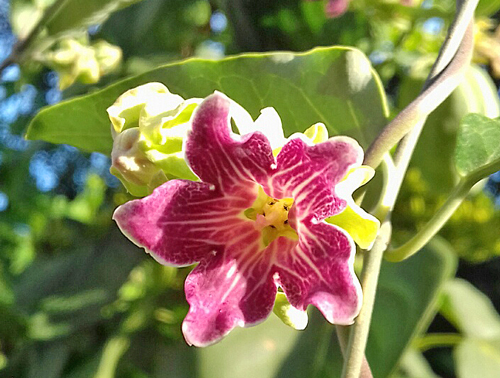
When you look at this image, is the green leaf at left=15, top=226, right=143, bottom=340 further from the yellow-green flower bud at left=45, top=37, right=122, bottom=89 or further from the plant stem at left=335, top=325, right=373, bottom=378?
the plant stem at left=335, top=325, right=373, bottom=378

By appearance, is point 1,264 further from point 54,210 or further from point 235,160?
point 235,160

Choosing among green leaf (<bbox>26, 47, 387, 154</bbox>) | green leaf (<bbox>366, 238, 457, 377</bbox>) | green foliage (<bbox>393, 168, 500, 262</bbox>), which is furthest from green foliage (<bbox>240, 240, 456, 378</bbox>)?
green foliage (<bbox>393, 168, 500, 262</bbox>)

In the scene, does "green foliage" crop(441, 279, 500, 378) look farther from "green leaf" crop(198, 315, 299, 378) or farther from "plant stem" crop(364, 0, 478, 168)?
"plant stem" crop(364, 0, 478, 168)

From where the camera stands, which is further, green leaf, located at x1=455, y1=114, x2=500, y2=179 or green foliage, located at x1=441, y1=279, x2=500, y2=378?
green foliage, located at x1=441, y1=279, x2=500, y2=378

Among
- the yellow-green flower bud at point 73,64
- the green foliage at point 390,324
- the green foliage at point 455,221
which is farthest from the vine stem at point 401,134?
the green foliage at point 455,221

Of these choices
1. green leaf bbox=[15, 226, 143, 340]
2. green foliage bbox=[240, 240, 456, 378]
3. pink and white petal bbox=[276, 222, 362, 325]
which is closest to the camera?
pink and white petal bbox=[276, 222, 362, 325]

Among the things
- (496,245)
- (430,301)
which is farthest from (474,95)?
(496,245)

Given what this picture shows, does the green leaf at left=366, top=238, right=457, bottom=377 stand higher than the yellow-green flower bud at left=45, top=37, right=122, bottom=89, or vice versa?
the yellow-green flower bud at left=45, top=37, right=122, bottom=89

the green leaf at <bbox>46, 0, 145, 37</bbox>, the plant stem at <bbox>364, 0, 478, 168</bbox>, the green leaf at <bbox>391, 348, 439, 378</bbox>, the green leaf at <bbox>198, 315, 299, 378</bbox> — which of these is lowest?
the green leaf at <bbox>391, 348, 439, 378</bbox>

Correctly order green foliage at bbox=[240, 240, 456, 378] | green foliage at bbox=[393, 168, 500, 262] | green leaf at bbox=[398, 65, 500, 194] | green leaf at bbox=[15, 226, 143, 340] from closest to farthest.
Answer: green foliage at bbox=[240, 240, 456, 378] < green leaf at bbox=[398, 65, 500, 194] < green leaf at bbox=[15, 226, 143, 340] < green foliage at bbox=[393, 168, 500, 262]
